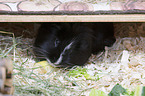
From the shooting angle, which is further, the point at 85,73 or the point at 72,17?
the point at 85,73

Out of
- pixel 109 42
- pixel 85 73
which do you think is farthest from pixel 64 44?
pixel 109 42

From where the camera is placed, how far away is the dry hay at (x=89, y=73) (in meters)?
1.19

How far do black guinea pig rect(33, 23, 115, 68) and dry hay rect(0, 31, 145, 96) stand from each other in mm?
88

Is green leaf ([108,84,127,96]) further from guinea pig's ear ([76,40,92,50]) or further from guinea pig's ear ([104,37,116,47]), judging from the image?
guinea pig's ear ([104,37,116,47])

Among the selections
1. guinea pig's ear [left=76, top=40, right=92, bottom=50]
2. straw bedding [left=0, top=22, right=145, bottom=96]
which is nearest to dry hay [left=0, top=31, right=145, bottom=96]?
straw bedding [left=0, top=22, right=145, bottom=96]

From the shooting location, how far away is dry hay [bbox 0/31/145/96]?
3.92 feet

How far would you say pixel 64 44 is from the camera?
1499 millimetres

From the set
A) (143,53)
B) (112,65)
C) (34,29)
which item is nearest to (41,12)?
(112,65)

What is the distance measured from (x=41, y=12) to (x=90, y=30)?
1.78 ft

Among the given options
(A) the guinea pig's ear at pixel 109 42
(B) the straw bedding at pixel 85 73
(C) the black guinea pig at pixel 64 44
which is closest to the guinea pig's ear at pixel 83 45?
(C) the black guinea pig at pixel 64 44

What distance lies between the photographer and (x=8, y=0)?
5.03ft

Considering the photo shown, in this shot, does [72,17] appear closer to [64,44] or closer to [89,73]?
[64,44]

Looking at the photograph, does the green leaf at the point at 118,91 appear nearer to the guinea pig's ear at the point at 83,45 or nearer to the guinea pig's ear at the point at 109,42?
the guinea pig's ear at the point at 83,45

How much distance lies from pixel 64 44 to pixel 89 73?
300 millimetres
